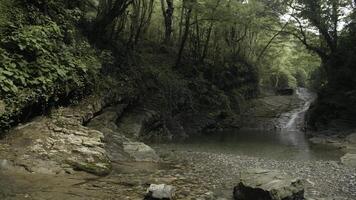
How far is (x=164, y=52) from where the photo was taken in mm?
28156

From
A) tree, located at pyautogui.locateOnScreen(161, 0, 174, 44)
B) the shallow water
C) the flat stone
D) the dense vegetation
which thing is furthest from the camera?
tree, located at pyautogui.locateOnScreen(161, 0, 174, 44)

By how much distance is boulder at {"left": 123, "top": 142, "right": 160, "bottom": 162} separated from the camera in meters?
12.2

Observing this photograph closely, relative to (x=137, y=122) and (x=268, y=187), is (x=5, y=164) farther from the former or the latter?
(x=137, y=122)

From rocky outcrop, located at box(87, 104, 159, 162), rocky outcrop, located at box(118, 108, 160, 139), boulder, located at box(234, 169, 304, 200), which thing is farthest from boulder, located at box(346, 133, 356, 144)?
boulder, located at box(234, 169, 304, 200)

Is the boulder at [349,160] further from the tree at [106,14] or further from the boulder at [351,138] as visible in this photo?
the tree at [106,14]

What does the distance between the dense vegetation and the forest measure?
0.08 meters

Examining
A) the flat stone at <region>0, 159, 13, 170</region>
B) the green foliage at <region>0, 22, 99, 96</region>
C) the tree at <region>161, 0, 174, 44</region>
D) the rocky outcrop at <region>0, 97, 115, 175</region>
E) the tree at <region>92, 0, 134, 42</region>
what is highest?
the tree at <region>161, 0, 174, 44</region>

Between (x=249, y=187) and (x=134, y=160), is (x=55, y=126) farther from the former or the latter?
(x=249, y=187)

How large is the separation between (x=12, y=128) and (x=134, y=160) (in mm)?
3740

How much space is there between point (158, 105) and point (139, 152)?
8698 millimetres

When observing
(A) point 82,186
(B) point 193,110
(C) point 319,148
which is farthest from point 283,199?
(B) point 193,110

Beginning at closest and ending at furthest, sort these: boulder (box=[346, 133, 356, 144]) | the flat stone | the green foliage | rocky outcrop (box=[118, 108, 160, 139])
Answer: the flat stone < the green foliage < rocky outcrop (box=[118, 108, 160, 139]) < boulder (box=[346, 133, 356, 144])

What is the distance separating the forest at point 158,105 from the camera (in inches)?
368

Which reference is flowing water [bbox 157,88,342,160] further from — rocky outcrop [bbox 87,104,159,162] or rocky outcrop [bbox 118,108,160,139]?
rocky outcrop [bbox 87,104,159,162]
